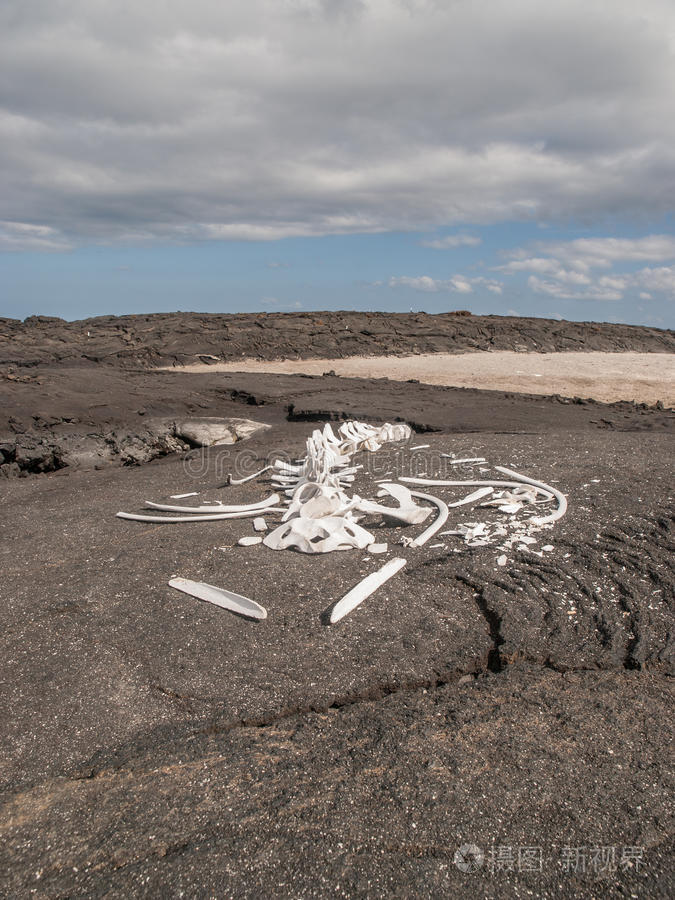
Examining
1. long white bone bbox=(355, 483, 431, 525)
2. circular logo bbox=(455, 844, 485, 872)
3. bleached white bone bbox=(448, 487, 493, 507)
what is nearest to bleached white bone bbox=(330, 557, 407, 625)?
long white bone bbox=(355, 483, 431, 525)

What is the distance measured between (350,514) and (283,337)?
13256mm

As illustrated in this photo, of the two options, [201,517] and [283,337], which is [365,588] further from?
[283,337]

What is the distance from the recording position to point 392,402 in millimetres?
8758

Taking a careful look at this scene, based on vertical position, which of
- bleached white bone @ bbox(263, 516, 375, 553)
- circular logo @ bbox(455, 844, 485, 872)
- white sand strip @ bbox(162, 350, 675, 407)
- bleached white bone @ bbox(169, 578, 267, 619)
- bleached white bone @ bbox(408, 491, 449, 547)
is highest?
white sand strip @ bbox(162, 350, 675, 407)

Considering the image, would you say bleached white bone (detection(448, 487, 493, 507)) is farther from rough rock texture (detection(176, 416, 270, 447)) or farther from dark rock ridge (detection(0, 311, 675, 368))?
dark rock ridge (detection(0, 311, 675, 368))

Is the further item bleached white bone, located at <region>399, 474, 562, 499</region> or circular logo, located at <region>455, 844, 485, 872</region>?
bleached white bone, located at <region>399, 474, 562, 499</region>

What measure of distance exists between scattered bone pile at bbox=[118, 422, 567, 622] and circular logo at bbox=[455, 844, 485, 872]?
1220 millimetres

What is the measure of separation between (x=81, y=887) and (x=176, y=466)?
4.84 metres

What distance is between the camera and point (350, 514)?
390cm

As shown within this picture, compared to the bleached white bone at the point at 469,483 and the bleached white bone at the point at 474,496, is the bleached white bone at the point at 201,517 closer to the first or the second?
the bleached white bone at the point at 469,483

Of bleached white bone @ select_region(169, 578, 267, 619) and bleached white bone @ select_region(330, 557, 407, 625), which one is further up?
bleached white bone @ select_region(330, 557, 407, 625)

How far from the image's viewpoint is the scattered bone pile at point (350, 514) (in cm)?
310

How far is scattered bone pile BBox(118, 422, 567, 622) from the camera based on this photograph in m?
3.10

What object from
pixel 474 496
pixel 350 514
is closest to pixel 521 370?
pixel 474 496
